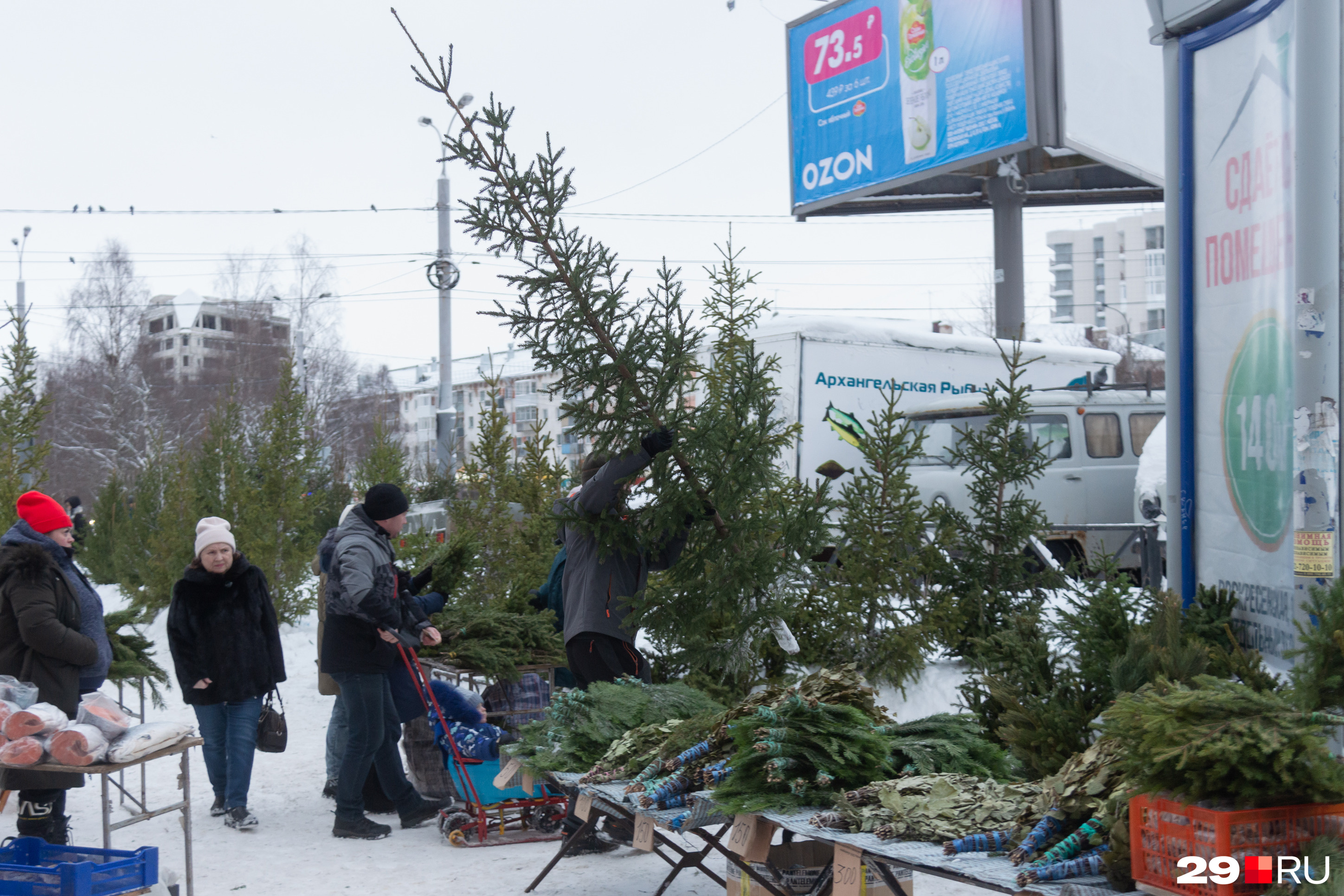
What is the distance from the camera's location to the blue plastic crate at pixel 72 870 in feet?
13.3

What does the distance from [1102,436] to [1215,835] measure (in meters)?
11.9

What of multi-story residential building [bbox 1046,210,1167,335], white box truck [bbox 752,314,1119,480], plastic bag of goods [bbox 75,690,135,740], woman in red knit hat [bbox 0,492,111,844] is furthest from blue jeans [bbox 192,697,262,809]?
multi-story residential building [bbox 1046,210,1167,335]

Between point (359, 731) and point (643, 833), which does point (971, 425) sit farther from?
point (643, 833)

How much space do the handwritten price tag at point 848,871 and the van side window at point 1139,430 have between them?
38.2ft

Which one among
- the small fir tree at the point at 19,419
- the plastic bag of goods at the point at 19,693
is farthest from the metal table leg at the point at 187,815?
the small fir tree at the point at 19,419

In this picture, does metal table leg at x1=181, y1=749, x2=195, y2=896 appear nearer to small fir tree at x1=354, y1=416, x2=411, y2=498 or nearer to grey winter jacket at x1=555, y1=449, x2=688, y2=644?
grey winter jacket at x1=555, y1=449, x2=688, y2=644

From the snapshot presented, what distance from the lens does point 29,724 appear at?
14.9 feet

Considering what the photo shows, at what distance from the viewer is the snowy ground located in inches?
215

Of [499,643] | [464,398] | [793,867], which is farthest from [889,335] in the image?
[464,398]

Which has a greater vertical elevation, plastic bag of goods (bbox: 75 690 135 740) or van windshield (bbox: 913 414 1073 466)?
van windshield (bbox: 913 414 1073 466)

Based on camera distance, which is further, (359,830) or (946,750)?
(359,830)

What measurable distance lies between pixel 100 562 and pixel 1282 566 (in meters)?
19.0

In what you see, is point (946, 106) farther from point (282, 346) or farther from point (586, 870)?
point (282, 346)
